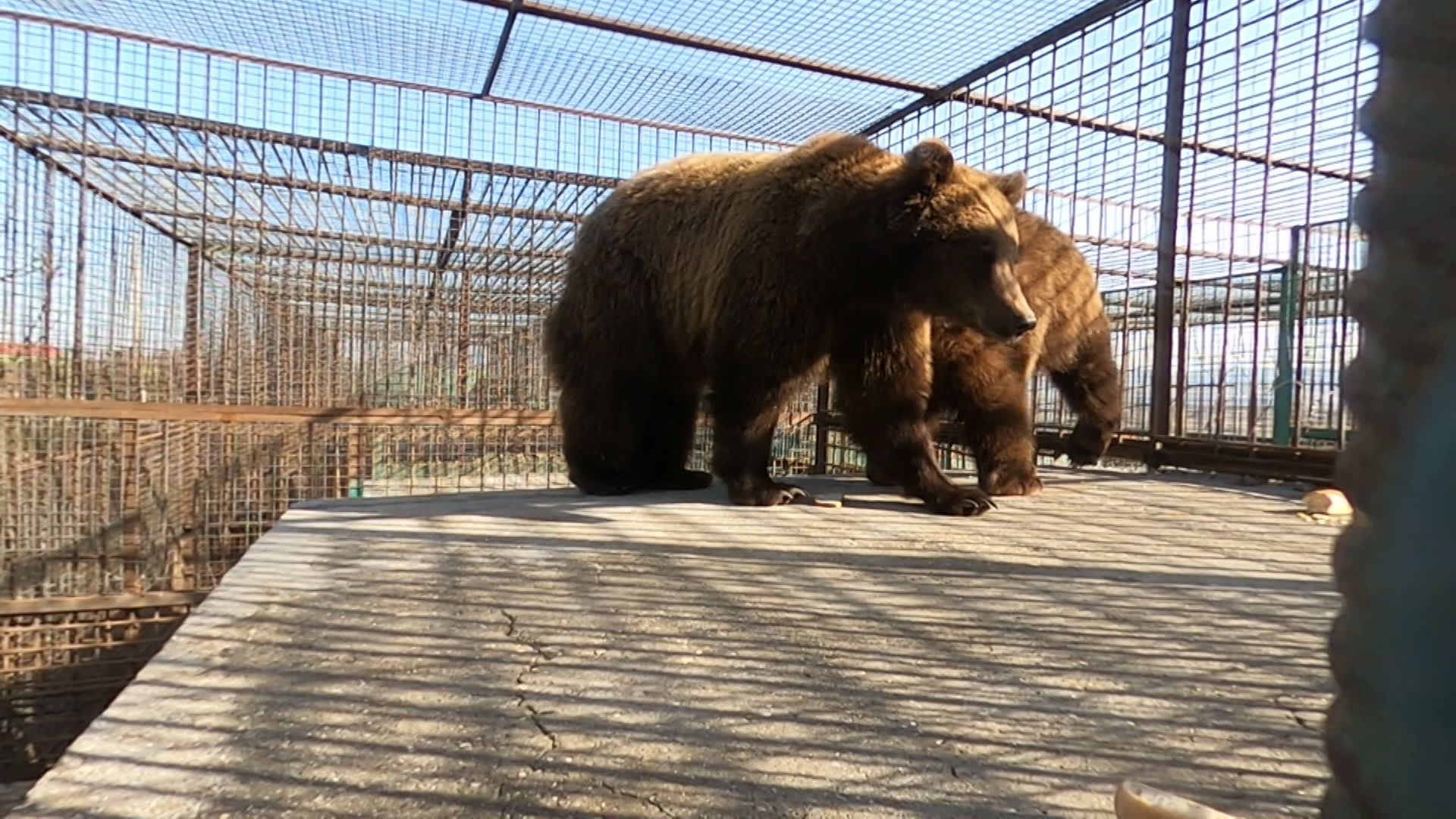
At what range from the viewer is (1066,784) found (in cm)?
103

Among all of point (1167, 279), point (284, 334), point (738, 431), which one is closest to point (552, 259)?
point (284, 334)

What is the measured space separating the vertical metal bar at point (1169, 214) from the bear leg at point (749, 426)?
2.36 m

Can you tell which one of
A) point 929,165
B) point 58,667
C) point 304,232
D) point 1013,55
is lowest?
point 58,667

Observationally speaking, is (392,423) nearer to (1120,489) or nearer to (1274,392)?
(1120,489)

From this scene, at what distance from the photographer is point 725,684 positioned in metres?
1.34

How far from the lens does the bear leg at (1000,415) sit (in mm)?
3572

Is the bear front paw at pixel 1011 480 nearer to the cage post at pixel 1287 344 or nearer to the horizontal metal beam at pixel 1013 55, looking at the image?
the cage post at pixel 1287 344

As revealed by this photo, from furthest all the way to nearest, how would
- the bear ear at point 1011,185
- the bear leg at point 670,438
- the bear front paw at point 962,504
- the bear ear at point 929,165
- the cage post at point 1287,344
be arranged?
the cage post at point 1287,344, the bear leg at point 670,438, the bear ear at point 1011,185, the bear ear at point 929,165, the bear front paw at point 962,504

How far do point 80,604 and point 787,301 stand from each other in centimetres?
350

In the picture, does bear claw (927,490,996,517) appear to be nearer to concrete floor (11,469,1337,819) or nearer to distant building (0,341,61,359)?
concrete floor (11,469,1337,819)

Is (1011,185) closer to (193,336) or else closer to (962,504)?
(962,504)

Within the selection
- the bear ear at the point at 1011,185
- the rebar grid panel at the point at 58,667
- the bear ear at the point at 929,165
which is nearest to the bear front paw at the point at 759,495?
the bear ear at the point at 929,165

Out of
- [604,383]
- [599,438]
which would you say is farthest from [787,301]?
[599,438]

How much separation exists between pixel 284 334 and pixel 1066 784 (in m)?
7.14
